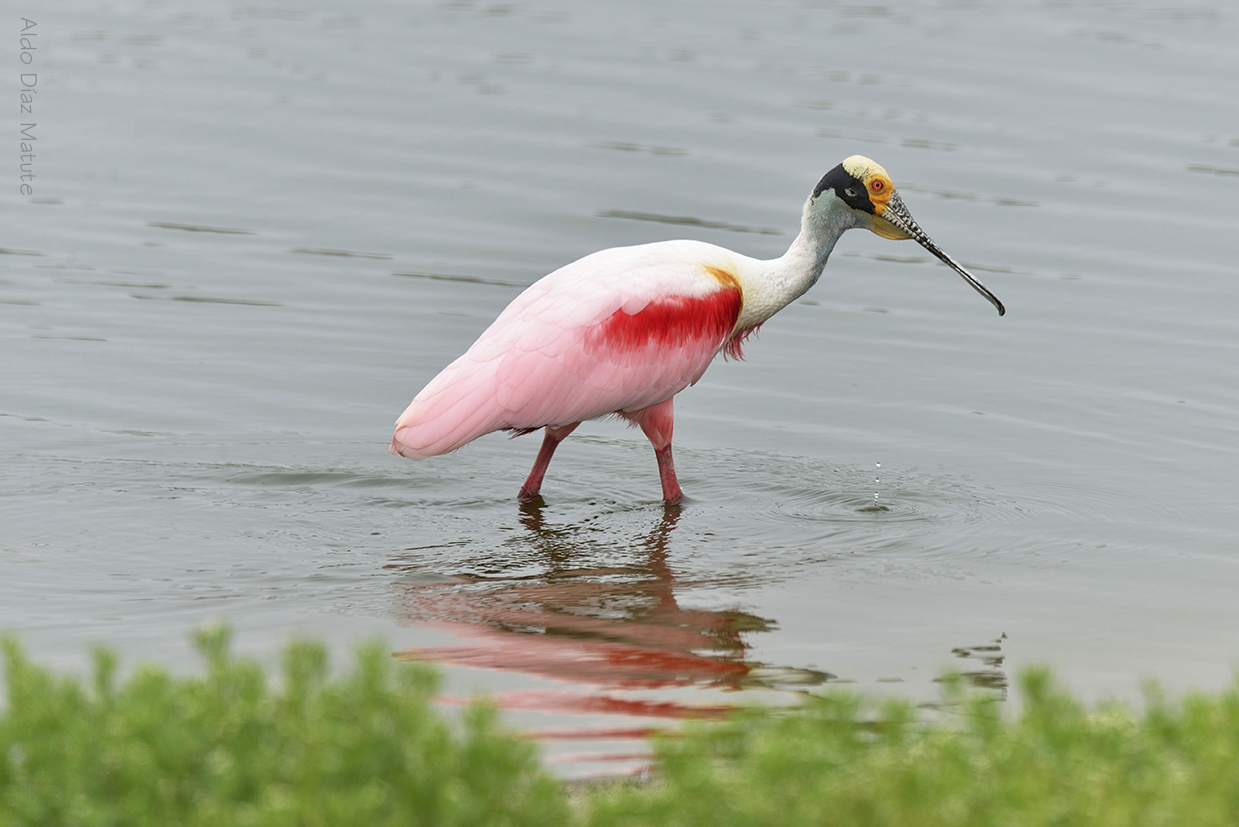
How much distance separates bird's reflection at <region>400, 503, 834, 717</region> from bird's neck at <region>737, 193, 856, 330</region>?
154 centimetres

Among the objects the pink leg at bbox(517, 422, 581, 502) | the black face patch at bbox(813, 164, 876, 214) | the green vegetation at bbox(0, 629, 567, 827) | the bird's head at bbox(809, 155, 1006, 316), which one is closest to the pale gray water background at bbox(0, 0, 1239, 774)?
the pink leg at bbox(517, 422, 581, 502)

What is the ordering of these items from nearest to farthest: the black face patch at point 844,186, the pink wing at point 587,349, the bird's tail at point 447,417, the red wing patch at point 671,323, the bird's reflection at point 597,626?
the bird's reflection at point 597,626, the bird's tail at point 447,417, the pink wing at point 587,349, the red wing patch at point 671,323, the black face patch at point 844,186

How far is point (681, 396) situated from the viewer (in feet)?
39.1

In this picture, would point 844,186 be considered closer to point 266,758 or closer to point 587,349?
point 587,349

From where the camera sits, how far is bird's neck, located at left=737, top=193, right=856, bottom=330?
9.57 m

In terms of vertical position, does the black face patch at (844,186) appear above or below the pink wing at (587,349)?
above

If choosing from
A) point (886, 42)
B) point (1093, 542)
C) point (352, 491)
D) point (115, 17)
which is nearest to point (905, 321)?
point (1093, 542)

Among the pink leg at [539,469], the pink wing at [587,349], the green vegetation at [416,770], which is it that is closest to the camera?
the green vegetation at [416,770]

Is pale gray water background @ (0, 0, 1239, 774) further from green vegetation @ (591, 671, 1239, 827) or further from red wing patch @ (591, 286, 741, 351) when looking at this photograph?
green vegetation @ (591, 671, 1239, 827)

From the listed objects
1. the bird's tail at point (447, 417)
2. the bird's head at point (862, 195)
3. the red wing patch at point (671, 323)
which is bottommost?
the bird's tail at point (447, 417)

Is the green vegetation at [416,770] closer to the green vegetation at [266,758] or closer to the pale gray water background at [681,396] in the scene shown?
the green vegetation at [266,758]

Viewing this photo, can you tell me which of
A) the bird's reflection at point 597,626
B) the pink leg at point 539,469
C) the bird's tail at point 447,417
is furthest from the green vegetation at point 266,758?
the pink leg at point 539,469

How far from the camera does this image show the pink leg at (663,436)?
946 centimetres

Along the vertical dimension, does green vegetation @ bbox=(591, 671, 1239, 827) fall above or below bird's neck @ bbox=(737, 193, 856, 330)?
below
